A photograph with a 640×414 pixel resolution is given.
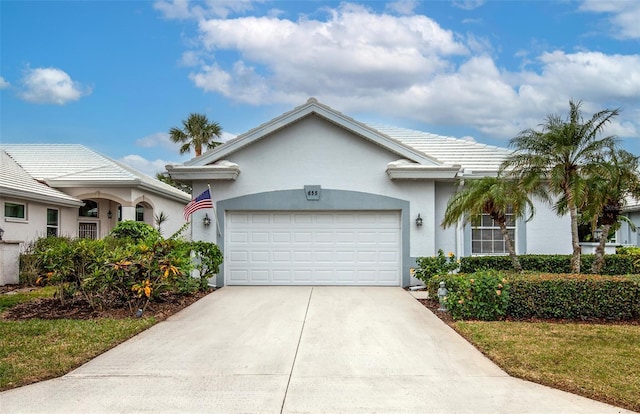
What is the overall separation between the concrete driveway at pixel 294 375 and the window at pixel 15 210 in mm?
10989

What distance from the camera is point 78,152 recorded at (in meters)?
24.4

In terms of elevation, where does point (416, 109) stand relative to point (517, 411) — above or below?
above

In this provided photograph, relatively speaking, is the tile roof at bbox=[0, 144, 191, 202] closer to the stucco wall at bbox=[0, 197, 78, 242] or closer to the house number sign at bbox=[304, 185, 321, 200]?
the stucco wall at bbox=[0, 197, 78, 242]

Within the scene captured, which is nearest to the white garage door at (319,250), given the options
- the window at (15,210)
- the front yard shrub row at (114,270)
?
the front yard shrub row at (114,270)

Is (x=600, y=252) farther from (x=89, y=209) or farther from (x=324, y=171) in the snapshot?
(x=89, y=209)

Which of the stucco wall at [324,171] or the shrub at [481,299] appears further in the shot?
the stucco wall at [324,171]

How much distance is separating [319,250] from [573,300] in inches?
273

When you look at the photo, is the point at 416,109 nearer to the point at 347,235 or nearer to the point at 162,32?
the point at 347,235

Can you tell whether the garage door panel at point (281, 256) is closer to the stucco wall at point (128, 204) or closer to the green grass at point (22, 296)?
the green grass at point (22, 296)

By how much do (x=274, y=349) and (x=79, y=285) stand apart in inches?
218

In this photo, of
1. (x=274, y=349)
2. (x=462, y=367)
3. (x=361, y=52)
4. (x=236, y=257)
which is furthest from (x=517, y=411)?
(x=361, y=52)

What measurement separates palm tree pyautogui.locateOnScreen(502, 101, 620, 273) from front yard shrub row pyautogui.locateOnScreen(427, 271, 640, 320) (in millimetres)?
2230

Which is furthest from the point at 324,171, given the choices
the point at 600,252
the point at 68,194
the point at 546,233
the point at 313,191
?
the point at 68,194

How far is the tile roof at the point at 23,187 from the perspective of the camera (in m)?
16.4
